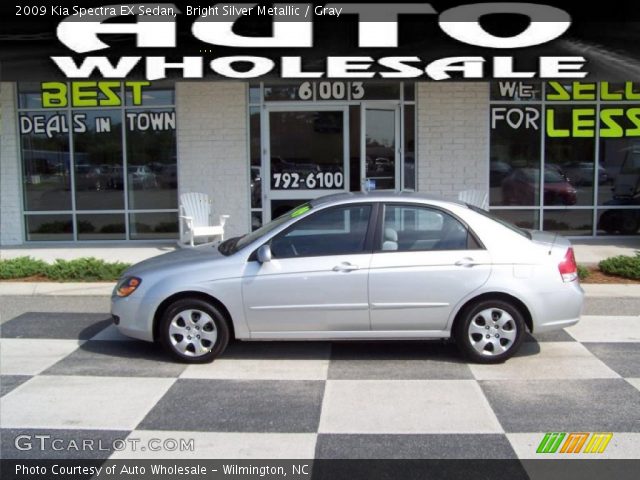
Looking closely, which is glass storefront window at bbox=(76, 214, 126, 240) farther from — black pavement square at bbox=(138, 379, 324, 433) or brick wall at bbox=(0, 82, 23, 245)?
black pavement square at bbox=(138, 379, 324, 433)

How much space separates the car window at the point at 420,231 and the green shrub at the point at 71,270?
16.9 feet

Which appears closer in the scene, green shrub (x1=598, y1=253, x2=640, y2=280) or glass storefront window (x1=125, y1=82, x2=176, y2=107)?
green shrub (x1=598, y1=253, x2=640, y2=280)

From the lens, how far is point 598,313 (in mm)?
8344

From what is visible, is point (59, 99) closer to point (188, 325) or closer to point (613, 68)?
point (188, 325)

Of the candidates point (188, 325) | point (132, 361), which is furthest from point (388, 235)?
Result: point (132, 361)

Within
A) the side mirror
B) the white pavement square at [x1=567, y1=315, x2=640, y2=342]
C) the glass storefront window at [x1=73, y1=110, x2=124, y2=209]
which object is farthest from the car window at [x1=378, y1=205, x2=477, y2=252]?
the glass storefront window at [x1=73, y1=110, x2=124, y2=209]

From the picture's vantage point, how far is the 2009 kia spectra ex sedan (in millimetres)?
6180

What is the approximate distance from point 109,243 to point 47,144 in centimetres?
233

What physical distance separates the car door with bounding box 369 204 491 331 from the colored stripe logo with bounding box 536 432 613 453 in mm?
1708

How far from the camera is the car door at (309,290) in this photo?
618 centimetres

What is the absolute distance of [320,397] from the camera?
5512 millimetres

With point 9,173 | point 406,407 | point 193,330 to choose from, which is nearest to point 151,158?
point 9,173

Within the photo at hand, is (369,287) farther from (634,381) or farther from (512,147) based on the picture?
(512,147)

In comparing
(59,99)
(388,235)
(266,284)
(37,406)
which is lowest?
(37,406)
